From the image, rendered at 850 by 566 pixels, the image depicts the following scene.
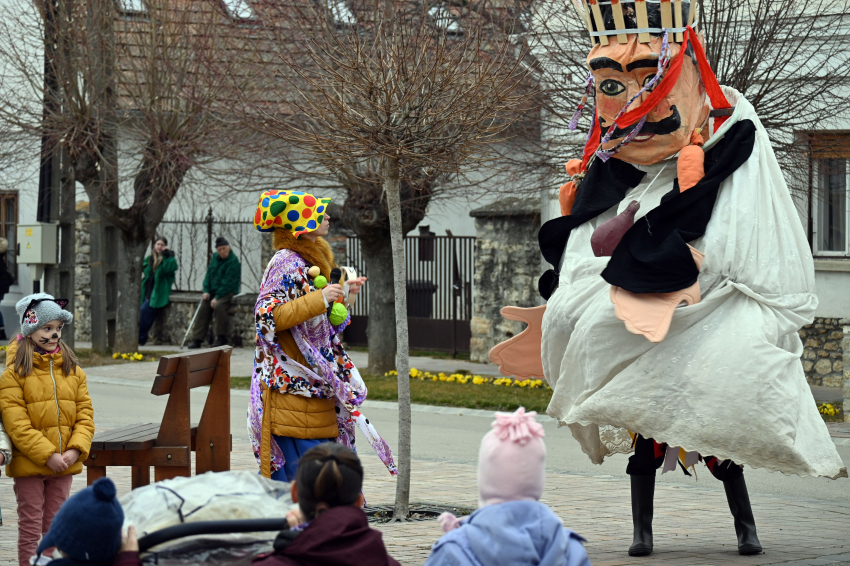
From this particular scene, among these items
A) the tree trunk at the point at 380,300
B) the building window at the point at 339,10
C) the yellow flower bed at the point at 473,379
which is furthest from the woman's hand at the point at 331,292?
the tree trunk at the point at 380,300

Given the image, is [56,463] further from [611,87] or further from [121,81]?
[121,81]

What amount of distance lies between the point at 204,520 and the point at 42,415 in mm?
2541

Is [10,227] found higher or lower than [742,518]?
higher

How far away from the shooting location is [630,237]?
5.32 m

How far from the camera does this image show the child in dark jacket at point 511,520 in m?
3.05

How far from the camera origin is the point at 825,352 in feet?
45.5

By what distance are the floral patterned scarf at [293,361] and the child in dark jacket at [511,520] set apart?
9.08 ft

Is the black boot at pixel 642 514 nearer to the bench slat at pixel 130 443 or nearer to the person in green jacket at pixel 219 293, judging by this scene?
the bench slat at pixel 130 443

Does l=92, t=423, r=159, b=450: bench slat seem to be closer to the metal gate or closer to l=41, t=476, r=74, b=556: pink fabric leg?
l=41, t=476, r=74, b=556: pink fabric leg

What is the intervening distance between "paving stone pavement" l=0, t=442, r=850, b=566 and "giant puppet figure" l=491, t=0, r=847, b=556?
25 centimetres

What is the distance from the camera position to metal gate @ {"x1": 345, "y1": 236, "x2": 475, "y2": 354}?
18047mm

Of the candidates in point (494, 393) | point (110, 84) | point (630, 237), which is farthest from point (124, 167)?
point (630, 237)

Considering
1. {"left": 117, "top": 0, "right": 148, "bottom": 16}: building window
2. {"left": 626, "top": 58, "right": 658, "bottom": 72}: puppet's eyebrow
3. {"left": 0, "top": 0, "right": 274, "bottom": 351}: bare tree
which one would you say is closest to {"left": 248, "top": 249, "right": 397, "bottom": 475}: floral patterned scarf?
{"left": 626, "top": 58, "right": 658, "bottom": 72}: puppet's eyebrow

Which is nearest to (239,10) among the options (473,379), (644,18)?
(473,379)
